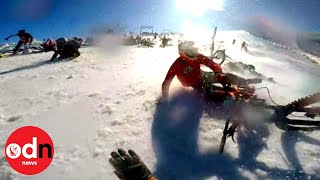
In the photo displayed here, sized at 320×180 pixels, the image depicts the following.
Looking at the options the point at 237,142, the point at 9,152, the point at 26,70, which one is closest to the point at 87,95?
the point at 9,152

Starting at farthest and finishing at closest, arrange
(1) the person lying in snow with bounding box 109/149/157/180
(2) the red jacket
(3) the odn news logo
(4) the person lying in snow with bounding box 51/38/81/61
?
(4) the person lying in snow with bounding box 51/38/81/61 < (2) the red jacket < (3) the odn news logo < (1) the person lying in snow with bounding box 109/149/157/180

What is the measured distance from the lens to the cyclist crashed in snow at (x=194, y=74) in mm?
7555

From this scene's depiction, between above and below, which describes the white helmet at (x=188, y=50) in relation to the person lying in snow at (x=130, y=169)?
above

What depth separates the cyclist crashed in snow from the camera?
7.55 meters

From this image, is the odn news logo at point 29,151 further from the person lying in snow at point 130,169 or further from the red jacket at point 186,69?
the red jacket at point 186,69

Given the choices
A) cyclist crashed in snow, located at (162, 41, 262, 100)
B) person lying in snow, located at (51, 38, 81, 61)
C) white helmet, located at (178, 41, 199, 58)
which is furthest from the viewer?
person lying in snow, located at (51, 38, 81, 61)

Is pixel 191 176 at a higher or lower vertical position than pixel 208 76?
lower

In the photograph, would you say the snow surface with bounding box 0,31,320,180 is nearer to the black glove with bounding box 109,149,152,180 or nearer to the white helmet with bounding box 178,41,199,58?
the black glove with bounding box 109,149,152,180

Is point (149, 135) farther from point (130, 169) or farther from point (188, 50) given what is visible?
point (188, 50)

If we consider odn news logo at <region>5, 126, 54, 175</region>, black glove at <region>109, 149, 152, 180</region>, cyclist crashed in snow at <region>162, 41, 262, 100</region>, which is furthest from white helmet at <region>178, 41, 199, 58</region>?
black glove at <region>109, 149, 152, 180</region>

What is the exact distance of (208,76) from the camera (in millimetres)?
7812

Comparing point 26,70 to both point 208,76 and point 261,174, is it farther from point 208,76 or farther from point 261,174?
point 261,174

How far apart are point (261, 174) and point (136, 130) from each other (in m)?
2.63

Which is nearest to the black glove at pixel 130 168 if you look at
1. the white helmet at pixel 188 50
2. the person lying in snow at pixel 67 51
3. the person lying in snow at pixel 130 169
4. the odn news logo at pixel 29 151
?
the person lying in snow at pixel 130 169
